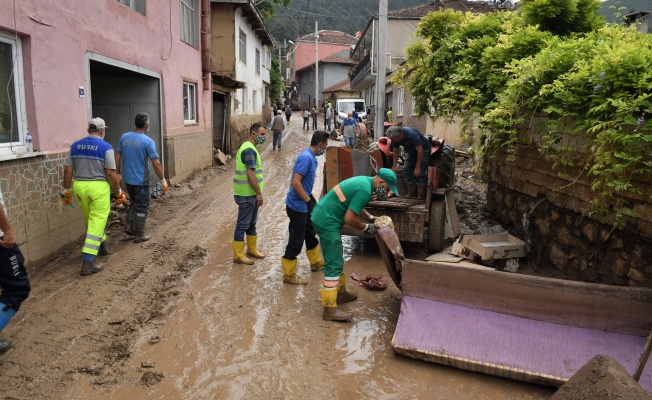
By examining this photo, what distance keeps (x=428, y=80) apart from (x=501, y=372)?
18.0ft

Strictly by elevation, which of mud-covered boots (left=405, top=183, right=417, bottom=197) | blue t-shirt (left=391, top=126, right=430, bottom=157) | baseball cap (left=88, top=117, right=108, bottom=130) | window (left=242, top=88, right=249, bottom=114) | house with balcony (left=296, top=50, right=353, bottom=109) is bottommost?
mud-covered boots (left=405, top=183, right=417, bottom=197)

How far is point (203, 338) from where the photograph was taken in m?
4.23

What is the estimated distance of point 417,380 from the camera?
3748 mm

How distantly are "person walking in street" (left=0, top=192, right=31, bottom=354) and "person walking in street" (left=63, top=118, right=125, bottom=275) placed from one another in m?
1.63

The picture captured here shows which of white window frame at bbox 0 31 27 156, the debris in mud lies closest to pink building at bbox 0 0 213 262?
white window frame at bbox 0 31 27 156

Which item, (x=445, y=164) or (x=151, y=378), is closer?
(x=151, y=378)

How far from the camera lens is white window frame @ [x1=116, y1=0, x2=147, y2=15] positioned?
8508 millimetres

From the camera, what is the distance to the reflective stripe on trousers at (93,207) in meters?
5.43

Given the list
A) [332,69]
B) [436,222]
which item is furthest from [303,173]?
[332,69]

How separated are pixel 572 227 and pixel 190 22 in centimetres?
1124

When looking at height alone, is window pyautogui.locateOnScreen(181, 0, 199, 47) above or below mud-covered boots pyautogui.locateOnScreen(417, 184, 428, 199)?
above

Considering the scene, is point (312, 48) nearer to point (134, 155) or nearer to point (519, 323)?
point (134, 155)

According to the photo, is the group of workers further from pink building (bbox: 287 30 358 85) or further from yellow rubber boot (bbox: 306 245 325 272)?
pink building (bbox: 287 30 358 85)

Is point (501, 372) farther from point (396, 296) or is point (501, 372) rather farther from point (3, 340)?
point (3, 340)
